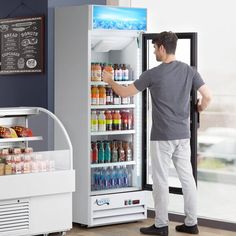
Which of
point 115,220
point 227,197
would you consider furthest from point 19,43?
point 227,197

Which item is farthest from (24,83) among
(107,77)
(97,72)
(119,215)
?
(119,215)

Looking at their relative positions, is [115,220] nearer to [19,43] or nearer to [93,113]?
[93,113]

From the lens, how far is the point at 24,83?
736 centimetres

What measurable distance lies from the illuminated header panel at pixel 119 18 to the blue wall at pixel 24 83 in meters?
0.72

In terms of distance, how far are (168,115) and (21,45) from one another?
203 centimetres

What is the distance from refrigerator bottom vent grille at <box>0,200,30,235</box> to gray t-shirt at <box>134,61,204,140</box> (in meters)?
1.33

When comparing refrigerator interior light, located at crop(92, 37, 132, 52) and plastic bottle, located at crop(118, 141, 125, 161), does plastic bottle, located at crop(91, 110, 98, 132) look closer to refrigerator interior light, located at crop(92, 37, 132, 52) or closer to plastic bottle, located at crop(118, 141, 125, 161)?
plastic bottle, located at crop(118, 141, 125, 161)

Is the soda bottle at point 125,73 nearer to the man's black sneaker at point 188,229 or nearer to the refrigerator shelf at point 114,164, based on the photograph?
the refrigerator shelf at point 114,164

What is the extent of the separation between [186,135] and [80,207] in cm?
127

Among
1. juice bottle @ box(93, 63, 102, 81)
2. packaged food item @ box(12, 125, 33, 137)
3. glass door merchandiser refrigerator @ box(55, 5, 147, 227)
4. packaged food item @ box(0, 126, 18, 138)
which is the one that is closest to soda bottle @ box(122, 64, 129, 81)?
glass door merchandiser refrigerator @ box(55, 5, 147, 227)

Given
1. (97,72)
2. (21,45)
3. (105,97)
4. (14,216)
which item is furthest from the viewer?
(21,45)

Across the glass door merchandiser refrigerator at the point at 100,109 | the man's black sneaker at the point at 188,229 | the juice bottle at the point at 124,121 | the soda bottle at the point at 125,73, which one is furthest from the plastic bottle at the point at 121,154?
the man's black sneaker at the point at 188,229

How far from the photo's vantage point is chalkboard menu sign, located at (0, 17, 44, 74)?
7102 millimetres

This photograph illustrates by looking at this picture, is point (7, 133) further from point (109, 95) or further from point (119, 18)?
point (119, 18)
